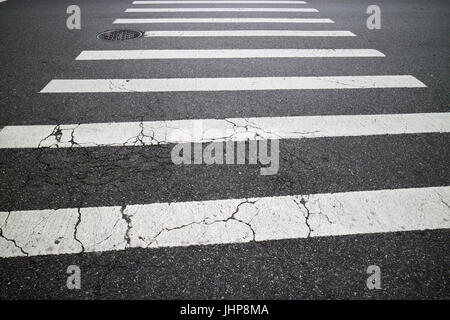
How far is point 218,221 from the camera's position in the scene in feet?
9.06

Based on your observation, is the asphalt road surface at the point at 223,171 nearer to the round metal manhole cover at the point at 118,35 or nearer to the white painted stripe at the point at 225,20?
the round metal manhole cover at the point at 118,35

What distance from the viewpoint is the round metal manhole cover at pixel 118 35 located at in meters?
6.65

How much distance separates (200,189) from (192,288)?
108 centimetres

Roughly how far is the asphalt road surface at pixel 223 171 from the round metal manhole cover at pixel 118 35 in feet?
1.01

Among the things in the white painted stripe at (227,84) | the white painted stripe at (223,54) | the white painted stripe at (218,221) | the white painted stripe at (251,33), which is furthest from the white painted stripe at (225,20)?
the white painted stripe at (218,221)

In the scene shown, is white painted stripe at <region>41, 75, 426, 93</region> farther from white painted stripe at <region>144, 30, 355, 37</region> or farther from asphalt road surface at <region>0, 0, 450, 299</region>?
white painted stripe at <region>144, 30, 355, 37</region>

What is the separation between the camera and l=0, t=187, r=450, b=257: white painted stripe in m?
2.55

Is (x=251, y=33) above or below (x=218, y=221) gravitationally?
above

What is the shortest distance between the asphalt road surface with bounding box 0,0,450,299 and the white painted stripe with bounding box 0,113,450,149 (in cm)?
3

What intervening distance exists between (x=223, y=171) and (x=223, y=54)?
11.8 ft

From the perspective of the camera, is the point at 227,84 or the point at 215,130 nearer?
the point at 215,130

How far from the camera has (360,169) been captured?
331 centimetres

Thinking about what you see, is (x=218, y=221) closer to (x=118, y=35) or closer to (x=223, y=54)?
(x=223, y=54)

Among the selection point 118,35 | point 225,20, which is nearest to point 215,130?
point 118,35
